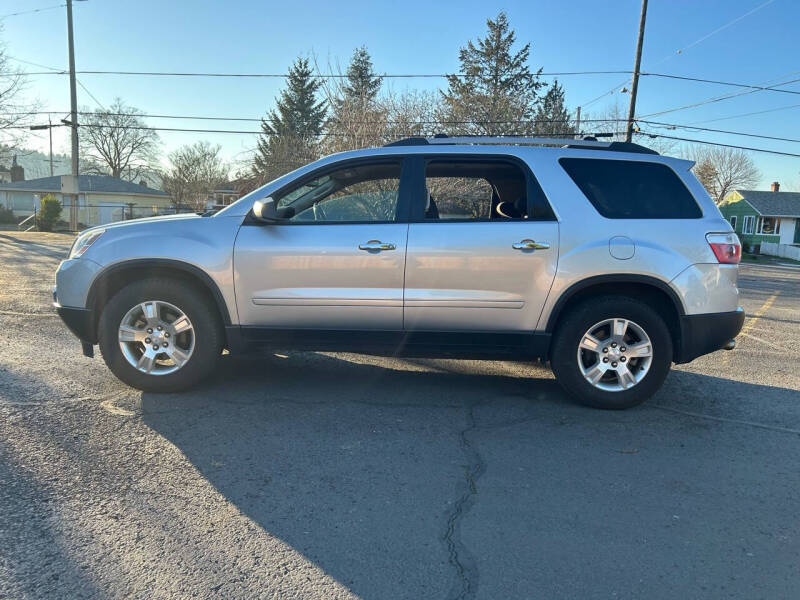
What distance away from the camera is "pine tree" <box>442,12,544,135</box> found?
27.2 m

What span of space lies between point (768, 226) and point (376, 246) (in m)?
54.1

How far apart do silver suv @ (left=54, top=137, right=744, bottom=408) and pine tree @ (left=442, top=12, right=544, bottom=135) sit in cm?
2149

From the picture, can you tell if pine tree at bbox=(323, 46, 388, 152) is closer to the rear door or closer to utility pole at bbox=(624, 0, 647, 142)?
utility pole at bbox=(624, 0, 647, 142)

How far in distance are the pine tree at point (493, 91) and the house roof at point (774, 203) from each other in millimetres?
25730

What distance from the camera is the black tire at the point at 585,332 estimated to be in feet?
14.4

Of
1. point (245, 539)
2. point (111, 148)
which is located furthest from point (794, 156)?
point (111, 148)

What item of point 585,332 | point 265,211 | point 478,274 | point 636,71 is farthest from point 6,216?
point 585,332

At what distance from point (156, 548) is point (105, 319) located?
250cm

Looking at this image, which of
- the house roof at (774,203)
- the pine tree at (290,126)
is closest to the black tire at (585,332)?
the pine tree at (290,126)

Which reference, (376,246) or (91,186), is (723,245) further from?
(91,186)

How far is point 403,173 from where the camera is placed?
15.3 ft

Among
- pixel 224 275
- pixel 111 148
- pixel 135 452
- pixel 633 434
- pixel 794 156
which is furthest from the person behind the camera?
pixel 111 148

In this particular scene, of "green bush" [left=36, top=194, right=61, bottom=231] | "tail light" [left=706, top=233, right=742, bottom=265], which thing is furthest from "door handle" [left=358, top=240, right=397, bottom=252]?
"green bush" [left=36, top=194, right=61, bottom=231]

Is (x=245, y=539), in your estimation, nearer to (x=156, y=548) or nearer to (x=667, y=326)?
(x=156, y=548)
